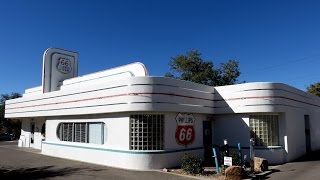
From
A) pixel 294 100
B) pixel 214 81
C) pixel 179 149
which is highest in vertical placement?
pixel 214 81

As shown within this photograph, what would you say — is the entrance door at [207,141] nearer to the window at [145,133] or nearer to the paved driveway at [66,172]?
the window at [145,133]

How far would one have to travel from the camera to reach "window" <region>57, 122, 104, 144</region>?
54.8 ft

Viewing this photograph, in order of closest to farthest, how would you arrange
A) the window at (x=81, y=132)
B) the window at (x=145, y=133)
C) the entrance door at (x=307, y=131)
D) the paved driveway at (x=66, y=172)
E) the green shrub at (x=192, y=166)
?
the paved driveway at (x=66, y=172)
the green shrub at (x=192, y=166)
the window at (x=145, y=133)
the window at (x=81, y=132)
the entrance door at (x=307, y=131)

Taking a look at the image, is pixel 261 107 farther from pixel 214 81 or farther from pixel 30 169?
pixel 214 81

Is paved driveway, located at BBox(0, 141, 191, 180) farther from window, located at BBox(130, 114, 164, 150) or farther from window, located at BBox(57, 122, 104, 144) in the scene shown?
window, located at BBox(57, 122, 104, 144)

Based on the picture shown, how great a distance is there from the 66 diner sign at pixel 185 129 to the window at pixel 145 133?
45.0 inches

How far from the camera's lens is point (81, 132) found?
1812cm

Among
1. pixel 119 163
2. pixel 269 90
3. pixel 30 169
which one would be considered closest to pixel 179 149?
pixel 119 163

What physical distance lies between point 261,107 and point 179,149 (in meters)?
4.89

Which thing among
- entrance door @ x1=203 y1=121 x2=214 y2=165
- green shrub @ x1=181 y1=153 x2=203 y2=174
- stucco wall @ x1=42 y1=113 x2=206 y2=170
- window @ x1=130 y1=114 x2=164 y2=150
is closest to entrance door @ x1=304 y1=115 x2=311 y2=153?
entrance door @ x1=203 y1=121 x2=214 y2=165

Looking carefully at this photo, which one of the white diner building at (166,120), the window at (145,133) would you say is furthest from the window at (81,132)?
the window at (145,133)

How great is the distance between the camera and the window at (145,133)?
14361 mm

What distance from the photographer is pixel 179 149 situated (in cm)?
1521

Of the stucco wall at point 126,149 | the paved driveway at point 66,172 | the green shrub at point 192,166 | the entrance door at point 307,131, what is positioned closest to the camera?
the paved driveway at point 66,172
